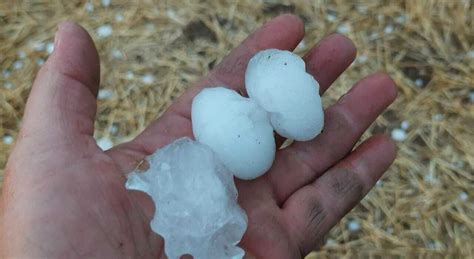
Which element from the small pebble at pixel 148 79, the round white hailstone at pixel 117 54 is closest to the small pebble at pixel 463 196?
the small pebble at pixel 148 79

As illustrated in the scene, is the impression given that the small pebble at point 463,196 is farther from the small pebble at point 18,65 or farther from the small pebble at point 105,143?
the small pebble at point 18,65

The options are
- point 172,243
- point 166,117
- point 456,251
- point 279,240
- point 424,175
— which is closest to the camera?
point 172,243

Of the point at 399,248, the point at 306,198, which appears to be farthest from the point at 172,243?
the point at 399,248

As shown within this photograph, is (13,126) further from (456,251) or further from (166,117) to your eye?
(456,251)

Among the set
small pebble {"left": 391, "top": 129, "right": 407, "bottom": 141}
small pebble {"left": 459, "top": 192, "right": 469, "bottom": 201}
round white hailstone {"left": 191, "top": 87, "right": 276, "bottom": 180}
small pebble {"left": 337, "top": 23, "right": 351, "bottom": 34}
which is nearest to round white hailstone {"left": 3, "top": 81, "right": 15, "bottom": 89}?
round white hailstone {"left": 191, "top": 87, "right": 276, "bottom": 180}

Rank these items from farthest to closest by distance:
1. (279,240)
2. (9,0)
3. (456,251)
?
(9,0) → (456,251) → (279,240)

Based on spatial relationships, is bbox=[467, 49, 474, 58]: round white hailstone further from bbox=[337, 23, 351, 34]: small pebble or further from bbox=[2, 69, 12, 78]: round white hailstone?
bbox=[2, 69, 12, 78]: round white hailstone

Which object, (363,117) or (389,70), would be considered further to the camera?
(389,70)

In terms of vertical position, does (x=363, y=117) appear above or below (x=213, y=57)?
above
